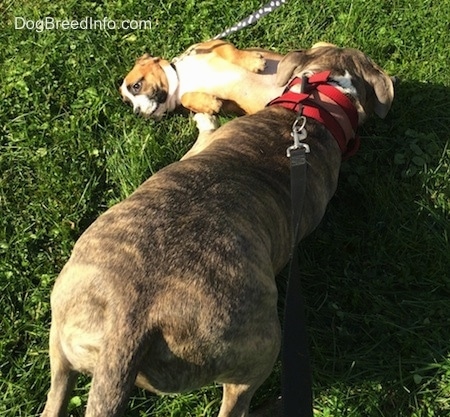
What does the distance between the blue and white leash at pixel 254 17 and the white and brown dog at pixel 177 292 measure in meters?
1.97

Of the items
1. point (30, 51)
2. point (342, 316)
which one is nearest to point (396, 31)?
point (342, 316)

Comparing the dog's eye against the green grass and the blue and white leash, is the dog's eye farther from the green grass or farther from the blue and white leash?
the blue and white leash

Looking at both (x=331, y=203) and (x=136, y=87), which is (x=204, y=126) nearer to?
(x=136, y=87)

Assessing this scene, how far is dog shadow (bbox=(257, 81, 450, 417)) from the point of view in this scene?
388 cm

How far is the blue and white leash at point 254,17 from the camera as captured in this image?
519 cm

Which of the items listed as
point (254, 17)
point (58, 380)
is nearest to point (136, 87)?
point (254, 17)

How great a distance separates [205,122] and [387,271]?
1.71m

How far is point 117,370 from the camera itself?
2527 millimetres

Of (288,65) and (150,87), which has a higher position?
(288,65)

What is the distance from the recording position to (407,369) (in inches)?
154

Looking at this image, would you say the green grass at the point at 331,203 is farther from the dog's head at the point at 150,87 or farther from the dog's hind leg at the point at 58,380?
the dog's hind leg at the point at 58,380

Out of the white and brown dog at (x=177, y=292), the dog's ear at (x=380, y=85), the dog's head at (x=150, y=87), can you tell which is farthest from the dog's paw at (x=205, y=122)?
the white and brown dog at (x=177, y=292)

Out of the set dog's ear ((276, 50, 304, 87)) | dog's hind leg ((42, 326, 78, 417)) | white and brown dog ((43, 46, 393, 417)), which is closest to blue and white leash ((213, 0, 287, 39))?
dog's ear ((276, 50, 304, 87))

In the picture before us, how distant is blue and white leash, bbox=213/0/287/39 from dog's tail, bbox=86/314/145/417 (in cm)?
324
